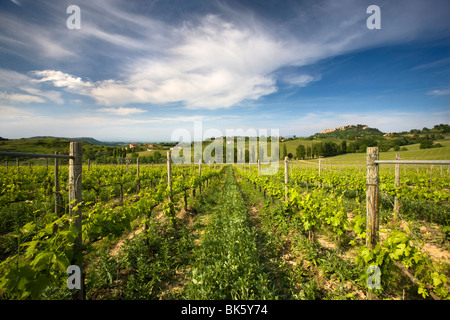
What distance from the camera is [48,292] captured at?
10.8ft

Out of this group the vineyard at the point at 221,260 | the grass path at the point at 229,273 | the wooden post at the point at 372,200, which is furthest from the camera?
the grass path at the point at 229,273

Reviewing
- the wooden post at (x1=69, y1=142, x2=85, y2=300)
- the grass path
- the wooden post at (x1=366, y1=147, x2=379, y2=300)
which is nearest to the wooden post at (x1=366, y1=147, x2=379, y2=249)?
the wooden post at (x1=366, y1=147, x2=379, y2=300)

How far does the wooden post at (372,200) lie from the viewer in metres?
2.92

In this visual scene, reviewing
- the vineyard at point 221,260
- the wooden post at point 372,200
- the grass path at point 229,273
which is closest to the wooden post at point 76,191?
the vineyard at point 221,260

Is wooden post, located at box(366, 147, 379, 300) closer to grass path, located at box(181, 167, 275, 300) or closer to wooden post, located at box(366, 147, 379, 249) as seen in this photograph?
wooden post, located at box(366, 147, 379, 249)

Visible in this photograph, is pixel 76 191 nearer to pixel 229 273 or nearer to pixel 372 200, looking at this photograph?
pixel 229 273

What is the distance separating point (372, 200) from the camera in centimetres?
298

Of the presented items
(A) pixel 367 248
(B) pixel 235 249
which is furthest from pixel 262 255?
(A) pixel 367 248

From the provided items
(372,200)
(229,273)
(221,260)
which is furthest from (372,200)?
(221,260)

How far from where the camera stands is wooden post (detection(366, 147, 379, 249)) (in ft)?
9.59

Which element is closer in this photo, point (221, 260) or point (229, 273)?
point (229, 273)

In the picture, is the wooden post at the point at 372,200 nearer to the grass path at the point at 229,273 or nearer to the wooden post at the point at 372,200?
the wooden post at the point at 372,200

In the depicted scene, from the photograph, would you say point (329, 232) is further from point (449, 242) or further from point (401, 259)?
point (401, 259)
